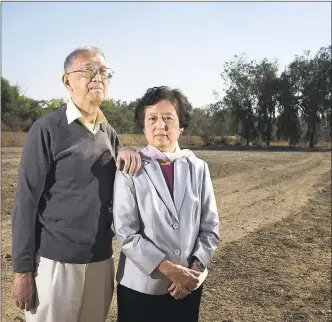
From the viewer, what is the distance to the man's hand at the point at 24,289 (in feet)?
5.18

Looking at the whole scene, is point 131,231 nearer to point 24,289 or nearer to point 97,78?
point 24,289

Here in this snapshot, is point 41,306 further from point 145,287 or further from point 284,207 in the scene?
point 284,207

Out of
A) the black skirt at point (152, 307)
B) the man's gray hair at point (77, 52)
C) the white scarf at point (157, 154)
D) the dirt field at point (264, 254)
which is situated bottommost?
the dirt field at point (264, 254)

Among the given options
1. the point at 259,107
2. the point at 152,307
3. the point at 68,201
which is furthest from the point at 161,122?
the point at 259,107

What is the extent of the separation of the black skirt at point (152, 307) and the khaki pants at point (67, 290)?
0.38ft

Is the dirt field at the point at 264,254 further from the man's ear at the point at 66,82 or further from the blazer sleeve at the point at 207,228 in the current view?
the man's ear at the point at 66,82

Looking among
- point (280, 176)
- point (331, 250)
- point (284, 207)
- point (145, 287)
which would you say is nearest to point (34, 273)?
point (145, 287)

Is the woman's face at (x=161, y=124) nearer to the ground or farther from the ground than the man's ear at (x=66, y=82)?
nearer to the ground

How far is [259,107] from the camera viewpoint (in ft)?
39.1

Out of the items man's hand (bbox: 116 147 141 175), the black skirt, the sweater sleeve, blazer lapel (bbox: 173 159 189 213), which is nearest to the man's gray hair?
the sweater sleeve

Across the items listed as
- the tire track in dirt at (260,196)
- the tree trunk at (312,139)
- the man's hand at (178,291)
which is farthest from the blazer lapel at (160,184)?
the tree trunk at (312,139)

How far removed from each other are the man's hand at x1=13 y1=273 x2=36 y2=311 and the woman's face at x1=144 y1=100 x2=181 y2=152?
0.67 meters

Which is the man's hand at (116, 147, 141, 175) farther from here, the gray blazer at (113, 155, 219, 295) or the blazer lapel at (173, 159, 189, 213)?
the blazer lapel at (173, 159, 189, 213)

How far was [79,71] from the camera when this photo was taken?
5.27ft
